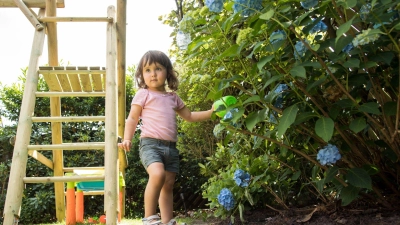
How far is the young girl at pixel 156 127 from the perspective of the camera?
2.61 meters

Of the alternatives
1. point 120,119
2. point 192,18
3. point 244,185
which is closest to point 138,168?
point 120,119

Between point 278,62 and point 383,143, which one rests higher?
point 278,62

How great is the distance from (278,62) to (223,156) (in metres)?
1.55

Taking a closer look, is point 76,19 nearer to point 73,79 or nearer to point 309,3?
point 73,79

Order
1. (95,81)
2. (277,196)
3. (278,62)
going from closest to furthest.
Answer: (278,62) < (277,196) < (95,81)

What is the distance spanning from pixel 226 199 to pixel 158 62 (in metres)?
0.98

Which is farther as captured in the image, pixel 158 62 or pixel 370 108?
pixel 158 62

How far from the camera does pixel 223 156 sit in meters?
3.15

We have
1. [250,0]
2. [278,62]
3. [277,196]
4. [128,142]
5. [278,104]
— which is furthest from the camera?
[128,142]

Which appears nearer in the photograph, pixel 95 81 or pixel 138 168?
pixel 95 81

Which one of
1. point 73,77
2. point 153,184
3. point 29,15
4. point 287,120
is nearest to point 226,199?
point 153,184

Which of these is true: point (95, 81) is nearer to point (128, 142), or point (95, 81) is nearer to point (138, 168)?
point (128, 142)

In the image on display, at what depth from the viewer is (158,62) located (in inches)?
111

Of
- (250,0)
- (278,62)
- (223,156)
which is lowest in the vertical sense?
(223,156)
